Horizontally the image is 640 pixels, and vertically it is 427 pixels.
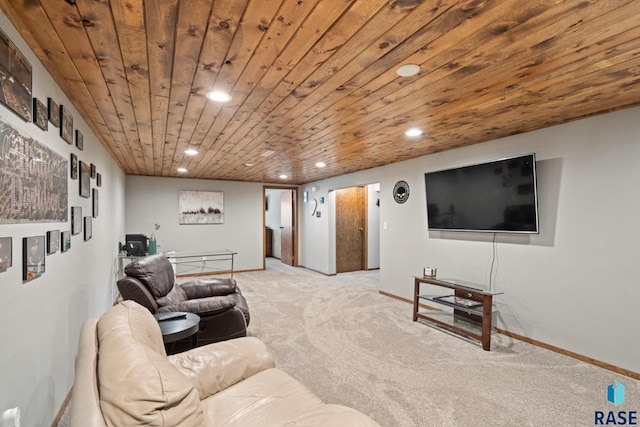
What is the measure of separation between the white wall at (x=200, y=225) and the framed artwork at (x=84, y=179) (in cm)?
402

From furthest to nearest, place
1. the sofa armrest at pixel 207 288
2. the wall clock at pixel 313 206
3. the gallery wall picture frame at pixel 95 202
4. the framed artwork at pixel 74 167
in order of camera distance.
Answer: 1. the wall clock at pixel 313 206
2. the sofa armrest at pixel 207 288
3. the gallery wall picture frame at pixel 95 202
4. the framed artwork at pixel 74 167

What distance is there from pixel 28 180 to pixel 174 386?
132 centimetres

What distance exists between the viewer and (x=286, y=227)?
8688mm

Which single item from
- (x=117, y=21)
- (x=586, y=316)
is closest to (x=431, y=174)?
(x=586, y=316)

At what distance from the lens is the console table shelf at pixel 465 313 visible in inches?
126

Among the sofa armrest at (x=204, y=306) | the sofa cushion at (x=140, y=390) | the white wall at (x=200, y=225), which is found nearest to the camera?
the sofa cushion at (x=140, y=390)

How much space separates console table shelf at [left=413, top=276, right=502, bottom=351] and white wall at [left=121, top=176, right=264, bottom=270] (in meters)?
4.63

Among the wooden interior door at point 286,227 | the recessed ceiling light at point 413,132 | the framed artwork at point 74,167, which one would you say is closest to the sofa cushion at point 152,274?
the framed artwork at point 74,167

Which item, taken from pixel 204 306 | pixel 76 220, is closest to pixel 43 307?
pixel 76 220

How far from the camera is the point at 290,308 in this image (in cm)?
450

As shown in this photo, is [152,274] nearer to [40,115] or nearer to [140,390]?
[40,115]

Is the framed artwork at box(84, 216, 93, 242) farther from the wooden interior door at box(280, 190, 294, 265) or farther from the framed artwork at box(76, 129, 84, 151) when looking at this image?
the wooden interior door at box(280, 190, 294, 265)

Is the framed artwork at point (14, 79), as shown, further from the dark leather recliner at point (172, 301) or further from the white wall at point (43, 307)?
the dark leather recliner at point (172, 301)

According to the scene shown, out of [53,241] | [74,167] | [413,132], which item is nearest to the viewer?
[53,241]
